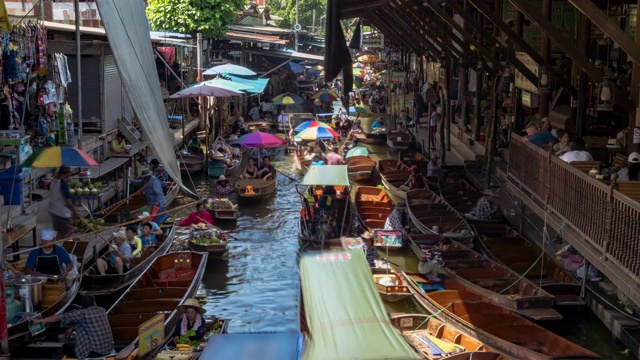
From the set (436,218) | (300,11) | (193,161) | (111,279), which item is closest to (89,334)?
(111,279)

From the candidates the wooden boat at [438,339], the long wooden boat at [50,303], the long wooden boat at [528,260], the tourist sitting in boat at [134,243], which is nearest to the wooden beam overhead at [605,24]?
the long wooden boat at [528,260]

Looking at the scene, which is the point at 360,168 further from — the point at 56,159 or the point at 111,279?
the point at 56,159

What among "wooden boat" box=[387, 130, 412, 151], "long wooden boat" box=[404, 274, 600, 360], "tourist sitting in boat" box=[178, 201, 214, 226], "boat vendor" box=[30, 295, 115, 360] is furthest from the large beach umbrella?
"boat vendor" box=[30, 295, 115, 360]

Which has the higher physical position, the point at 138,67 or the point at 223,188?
the point at 138,67

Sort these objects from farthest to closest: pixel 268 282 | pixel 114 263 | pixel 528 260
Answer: pixel 268 282 < pixel 528 260 < pixel 114 263

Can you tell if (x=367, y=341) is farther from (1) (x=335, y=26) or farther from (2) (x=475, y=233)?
(2) (x=475, y=233)

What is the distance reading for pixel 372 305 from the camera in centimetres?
905

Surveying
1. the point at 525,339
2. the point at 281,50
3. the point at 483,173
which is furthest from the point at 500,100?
the point at 281,50

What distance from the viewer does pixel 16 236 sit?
13.6 m

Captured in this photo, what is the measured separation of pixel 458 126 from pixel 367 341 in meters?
24.8

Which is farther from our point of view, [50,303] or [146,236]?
[146,236]

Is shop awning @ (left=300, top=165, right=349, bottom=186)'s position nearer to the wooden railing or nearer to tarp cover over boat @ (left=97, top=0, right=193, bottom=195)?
the wooden railing

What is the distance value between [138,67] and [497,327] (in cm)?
662

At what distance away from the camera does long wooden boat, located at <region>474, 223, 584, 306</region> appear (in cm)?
1395
